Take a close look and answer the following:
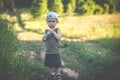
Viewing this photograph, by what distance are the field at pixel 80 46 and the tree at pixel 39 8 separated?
219 mm

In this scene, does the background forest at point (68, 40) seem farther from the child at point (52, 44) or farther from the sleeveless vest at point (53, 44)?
the sleeveless vest at point (53, 44)

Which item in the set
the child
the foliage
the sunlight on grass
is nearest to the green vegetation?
the sunlight on grass

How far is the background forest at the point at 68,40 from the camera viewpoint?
19.7 feet

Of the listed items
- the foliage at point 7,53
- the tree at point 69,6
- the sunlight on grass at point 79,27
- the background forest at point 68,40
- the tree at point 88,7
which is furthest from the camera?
the tree at point 69,6

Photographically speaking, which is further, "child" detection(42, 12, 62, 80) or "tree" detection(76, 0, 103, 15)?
"tree" detection(76, 0, 103, 15)

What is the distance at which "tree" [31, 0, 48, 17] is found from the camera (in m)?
10.9

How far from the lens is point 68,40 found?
30.0 ft

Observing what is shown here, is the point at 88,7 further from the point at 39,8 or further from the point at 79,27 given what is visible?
the point at 39,8

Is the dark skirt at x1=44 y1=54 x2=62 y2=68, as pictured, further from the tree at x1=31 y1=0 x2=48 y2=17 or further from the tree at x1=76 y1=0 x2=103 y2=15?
the tree at x1=76 y1=0 x2=103 y2=15

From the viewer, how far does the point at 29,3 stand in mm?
10227

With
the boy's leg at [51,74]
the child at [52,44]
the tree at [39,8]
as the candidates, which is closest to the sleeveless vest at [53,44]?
the child at [52,44]

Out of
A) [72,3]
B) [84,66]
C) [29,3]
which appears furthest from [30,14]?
[84,66]

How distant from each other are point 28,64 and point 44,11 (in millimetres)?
5367

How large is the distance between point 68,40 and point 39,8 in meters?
2.40
